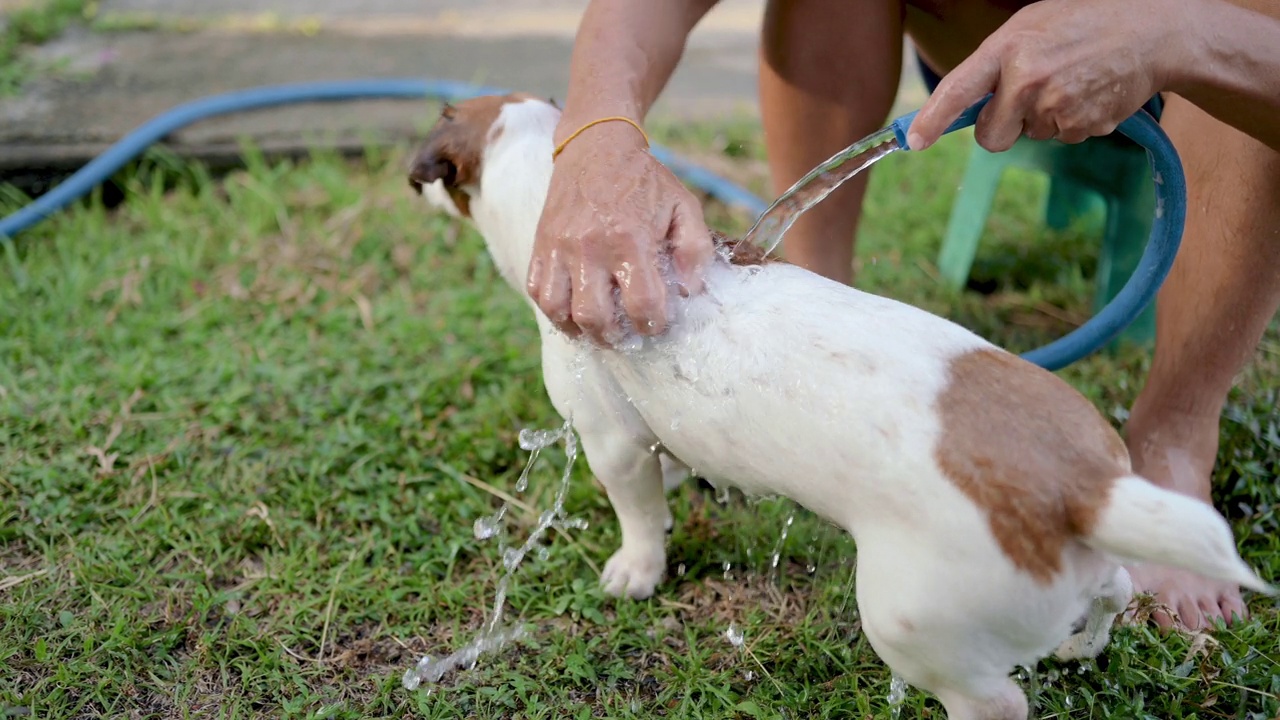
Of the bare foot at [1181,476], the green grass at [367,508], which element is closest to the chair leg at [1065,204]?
the green grass at [367,508]

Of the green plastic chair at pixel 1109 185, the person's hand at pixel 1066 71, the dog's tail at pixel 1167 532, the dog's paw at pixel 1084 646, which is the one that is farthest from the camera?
the green plastic chair at pixel 1109 185

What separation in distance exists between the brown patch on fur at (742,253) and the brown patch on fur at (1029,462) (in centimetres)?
41

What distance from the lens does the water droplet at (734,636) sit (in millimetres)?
2022

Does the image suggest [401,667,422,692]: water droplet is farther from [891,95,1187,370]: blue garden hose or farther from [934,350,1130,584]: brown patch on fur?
[891,95,1187,370]: blue garden hose

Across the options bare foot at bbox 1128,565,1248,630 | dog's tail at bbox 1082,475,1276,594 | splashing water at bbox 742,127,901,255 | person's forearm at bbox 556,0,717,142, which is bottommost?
bare foot at bbox 1128,565,1248,630

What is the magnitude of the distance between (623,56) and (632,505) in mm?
836

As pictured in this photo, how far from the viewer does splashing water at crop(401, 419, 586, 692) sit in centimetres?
201

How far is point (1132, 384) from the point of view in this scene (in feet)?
8.66

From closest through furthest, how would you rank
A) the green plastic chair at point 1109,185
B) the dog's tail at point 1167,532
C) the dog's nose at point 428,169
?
the dog's tail at point 1167,532, the dog's nose at point 428,169, the green plastic chair at point 1109,185

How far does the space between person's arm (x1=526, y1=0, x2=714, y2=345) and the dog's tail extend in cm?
67

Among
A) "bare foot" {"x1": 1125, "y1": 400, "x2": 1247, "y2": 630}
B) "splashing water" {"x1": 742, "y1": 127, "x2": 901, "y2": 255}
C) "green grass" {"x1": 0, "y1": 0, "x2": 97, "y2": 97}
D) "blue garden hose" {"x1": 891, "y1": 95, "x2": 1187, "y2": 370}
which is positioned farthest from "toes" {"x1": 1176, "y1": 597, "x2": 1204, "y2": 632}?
"green grass" {"x1": 0, "y1": 0, "x2": 97, "y2": 97}

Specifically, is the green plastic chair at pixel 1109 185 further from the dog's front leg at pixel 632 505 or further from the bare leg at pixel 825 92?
the dog's front leg at pixel 632 505

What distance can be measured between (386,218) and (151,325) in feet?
2.67

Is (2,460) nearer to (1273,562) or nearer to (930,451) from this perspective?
(930,451)
